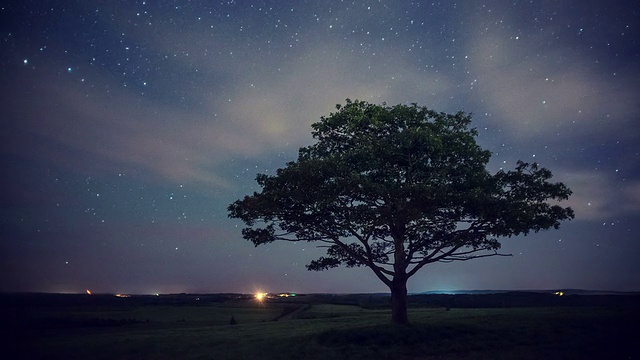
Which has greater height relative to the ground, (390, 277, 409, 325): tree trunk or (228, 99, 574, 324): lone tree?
(228, 99, 574, 324): lone tree

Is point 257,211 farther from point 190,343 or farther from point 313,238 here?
point 190,343

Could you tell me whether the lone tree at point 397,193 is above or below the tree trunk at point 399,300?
above

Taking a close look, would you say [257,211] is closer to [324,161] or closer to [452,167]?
[324,161]

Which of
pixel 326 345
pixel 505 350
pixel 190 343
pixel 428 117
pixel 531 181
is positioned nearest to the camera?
pixel 505 350

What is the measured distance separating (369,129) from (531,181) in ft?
36.4

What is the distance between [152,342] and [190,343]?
429 cm

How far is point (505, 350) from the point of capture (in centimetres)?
1839

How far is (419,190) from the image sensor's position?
21.2m

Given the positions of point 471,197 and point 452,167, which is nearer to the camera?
point 471,197

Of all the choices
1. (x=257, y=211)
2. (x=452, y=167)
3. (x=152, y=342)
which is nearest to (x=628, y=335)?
(x=452, y=167)

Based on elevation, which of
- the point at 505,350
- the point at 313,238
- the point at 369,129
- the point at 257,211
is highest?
the point at 369,129

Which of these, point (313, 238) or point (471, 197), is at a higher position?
point (471, 197)

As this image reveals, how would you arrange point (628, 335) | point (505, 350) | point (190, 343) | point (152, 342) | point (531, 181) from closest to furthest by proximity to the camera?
point (505, 350)
point (628, 335)
point (531, 181)
point (190, 343)
point (152, 342)

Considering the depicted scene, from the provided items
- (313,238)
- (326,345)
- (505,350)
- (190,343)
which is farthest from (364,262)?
(190,343)
